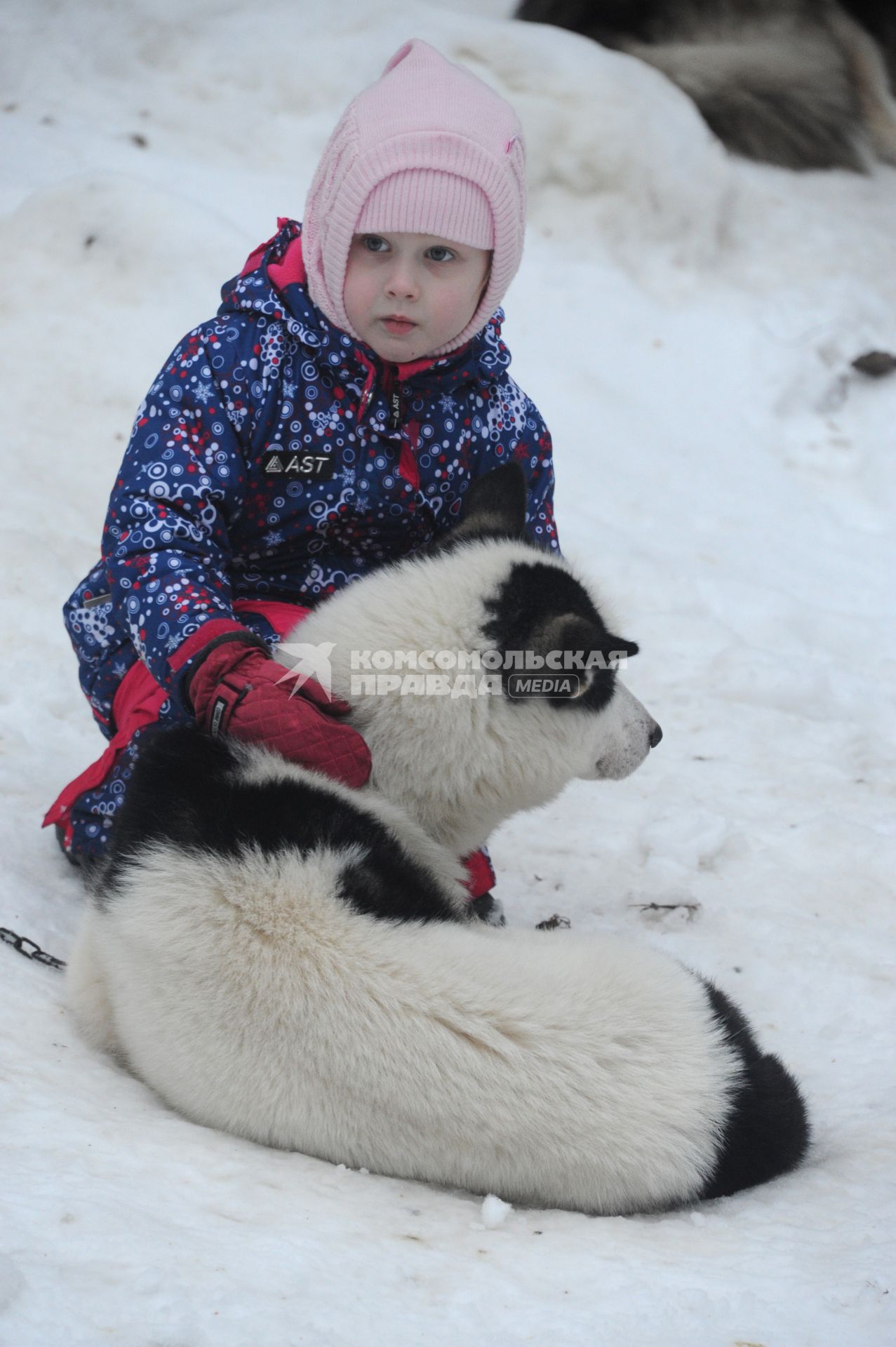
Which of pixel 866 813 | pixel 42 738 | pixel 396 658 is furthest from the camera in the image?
pixel 866 813

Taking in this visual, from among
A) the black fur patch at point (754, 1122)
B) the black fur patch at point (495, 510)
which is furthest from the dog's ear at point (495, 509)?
the black fur patch at point (754, 1122)

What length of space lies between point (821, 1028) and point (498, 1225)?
1.05 meters

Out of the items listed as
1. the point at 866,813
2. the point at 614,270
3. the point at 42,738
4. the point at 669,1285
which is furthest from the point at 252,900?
the point at 614,270

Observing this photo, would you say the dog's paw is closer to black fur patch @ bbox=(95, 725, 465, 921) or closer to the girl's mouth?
black fur patch @ bbox=(95, 725, 465, 921)

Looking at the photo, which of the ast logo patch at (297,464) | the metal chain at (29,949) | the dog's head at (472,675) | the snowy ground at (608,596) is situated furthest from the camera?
the ast logo patch at (297,464)

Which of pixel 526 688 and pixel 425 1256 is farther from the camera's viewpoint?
pixel 526 688

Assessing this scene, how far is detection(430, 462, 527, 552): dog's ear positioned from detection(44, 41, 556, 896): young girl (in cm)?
32

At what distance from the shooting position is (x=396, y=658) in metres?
1.92

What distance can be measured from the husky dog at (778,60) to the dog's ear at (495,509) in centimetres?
490

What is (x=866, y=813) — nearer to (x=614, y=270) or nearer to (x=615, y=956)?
(x=615, y=956)

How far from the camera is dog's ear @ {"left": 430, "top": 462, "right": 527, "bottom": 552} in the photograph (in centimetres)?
220

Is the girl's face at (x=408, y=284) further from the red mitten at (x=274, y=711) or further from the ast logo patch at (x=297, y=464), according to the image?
the red mitten at (x=274, y=711)

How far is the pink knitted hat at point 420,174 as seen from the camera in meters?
2.20

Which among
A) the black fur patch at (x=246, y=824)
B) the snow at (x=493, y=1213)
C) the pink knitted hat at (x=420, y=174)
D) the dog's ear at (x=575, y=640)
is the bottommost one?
the snow at (x=493, y=1213)
